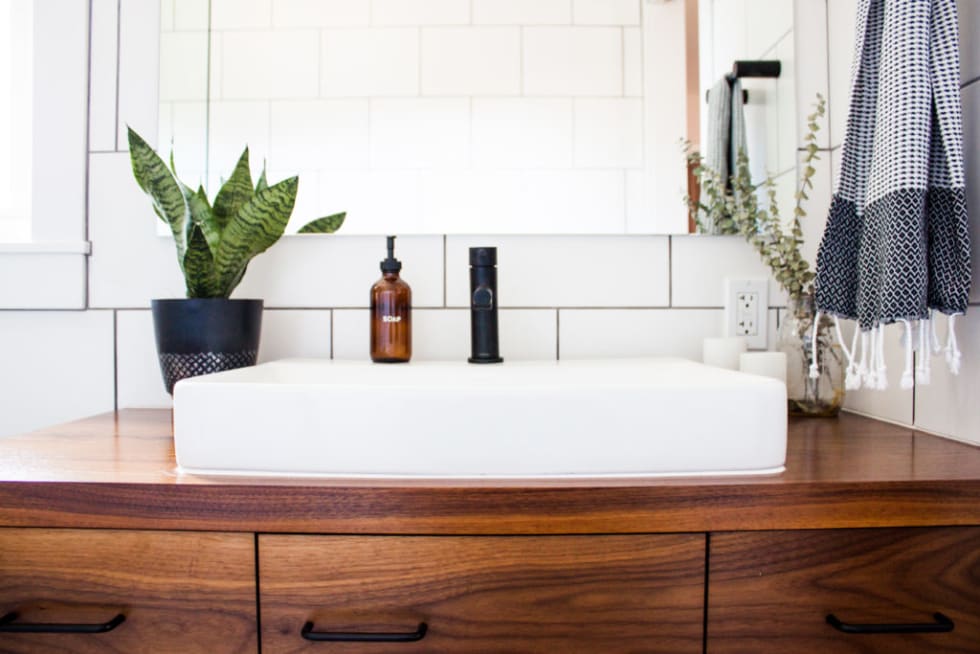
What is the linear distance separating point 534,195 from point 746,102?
44 cm

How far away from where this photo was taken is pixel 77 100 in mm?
1188

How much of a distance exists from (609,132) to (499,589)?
33.5 inches

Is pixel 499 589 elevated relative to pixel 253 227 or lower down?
lower down

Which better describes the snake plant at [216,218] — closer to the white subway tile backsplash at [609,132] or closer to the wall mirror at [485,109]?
the wall mirror at [485,109]

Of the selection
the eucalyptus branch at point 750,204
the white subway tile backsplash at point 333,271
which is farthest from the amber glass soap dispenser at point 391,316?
the eucalyptus branch at point 750,204

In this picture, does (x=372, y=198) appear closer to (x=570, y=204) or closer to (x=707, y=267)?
(x=570, y=204)

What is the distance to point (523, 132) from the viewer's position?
3.90 ft

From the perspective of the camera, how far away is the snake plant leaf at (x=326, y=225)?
3.79 ft

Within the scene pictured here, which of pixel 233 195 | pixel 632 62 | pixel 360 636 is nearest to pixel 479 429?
pixel 360 636

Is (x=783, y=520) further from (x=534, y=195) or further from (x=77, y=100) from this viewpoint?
(x=77, y=100)

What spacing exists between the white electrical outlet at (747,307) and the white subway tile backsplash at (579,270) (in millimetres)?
123

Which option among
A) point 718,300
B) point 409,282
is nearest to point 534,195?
point 409,282

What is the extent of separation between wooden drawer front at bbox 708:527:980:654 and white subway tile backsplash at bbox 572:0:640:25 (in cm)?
94

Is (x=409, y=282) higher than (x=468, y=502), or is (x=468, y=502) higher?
(x=409, y=282)
